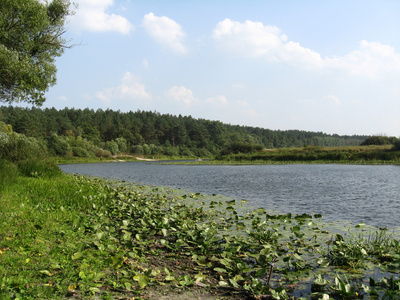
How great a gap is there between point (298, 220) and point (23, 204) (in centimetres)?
991

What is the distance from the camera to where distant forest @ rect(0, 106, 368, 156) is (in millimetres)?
101000

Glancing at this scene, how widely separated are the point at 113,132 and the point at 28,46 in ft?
388

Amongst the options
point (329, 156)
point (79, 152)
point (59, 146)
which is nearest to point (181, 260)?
point (329, 156)

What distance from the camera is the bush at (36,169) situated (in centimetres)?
2091

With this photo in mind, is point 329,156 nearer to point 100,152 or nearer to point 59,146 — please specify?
point 100,152

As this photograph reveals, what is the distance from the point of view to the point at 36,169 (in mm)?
21484

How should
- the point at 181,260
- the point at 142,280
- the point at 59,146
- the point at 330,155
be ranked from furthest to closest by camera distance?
the point at 59,146 → the point at 330,155 → the point at 181,260 → the point at 142,280

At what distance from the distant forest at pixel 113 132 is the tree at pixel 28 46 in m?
77.2

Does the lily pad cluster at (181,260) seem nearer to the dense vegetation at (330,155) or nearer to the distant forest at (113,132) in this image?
the dense vegetation at (330,155)

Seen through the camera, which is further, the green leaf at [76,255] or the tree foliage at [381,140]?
the tree foliage at [381,140]

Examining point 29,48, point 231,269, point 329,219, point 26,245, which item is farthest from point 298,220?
point 29,48

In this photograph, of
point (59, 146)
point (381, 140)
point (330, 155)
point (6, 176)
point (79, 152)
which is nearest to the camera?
point (6, 176)

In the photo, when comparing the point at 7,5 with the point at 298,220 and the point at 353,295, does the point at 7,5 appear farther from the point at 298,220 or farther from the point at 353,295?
the point at 353,295

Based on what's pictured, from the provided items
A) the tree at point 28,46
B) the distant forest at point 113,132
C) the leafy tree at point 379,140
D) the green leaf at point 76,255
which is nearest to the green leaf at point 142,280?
the green leaf at point 76,255
